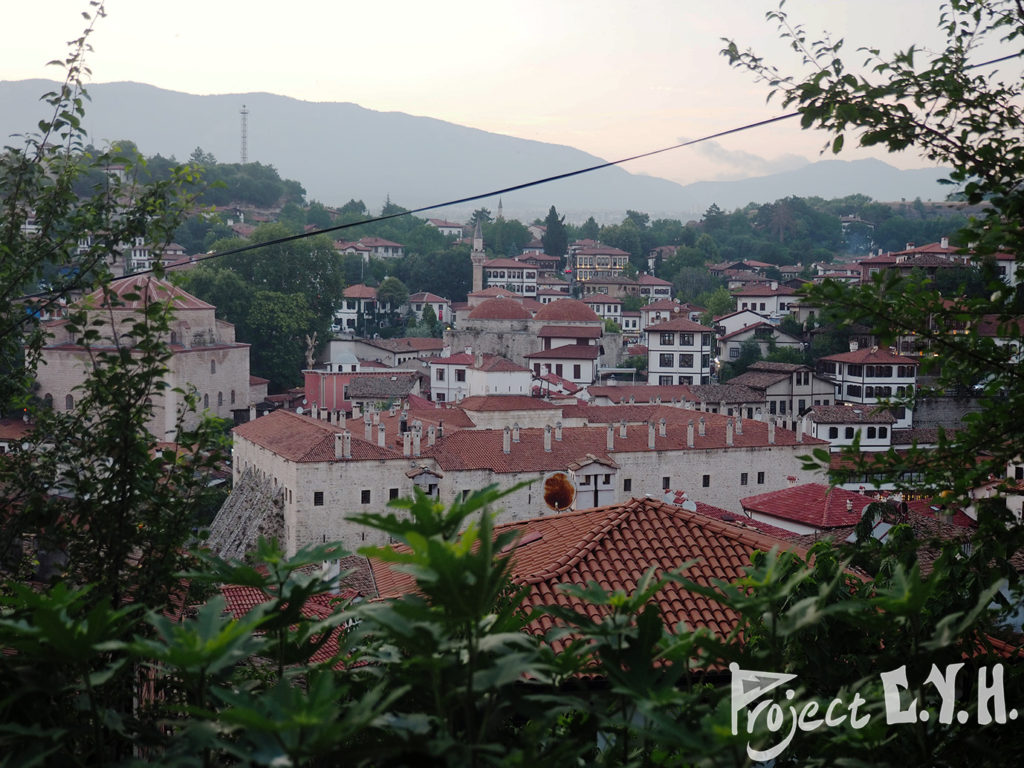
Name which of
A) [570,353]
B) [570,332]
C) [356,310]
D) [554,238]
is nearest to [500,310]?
[570,332]

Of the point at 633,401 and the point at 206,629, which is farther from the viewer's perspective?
the point at 633,401

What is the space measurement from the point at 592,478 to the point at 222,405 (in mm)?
24331

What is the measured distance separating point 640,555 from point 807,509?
14682 mm

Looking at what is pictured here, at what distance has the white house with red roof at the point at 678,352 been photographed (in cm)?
5194

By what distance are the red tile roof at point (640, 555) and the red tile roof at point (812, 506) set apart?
12.0m

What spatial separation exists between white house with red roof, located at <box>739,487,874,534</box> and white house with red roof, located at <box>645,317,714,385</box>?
2836 centimetres

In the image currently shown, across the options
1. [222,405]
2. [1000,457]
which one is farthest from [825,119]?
[222,405]

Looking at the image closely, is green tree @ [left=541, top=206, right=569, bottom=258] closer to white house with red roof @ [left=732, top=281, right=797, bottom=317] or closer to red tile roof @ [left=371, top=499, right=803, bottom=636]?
white house with red roof @ [left=732, top=281, right=797, bottom=317]

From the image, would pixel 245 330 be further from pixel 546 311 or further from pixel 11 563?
pixel 11 563

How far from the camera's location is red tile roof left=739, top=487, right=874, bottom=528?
20688 mm

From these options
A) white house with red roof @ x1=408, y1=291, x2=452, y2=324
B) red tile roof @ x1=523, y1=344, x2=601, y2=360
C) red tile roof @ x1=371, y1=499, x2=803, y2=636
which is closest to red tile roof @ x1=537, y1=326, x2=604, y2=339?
red tile roof @ x1=523, y1=344, x2=601, y2=360

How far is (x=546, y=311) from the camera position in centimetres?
5681

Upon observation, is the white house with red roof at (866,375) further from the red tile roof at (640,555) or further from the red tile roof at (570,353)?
the red tile roof at (640,555)

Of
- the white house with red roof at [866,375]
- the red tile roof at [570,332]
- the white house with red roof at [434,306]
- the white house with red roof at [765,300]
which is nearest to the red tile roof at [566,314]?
the red tile roof at [570,332]
